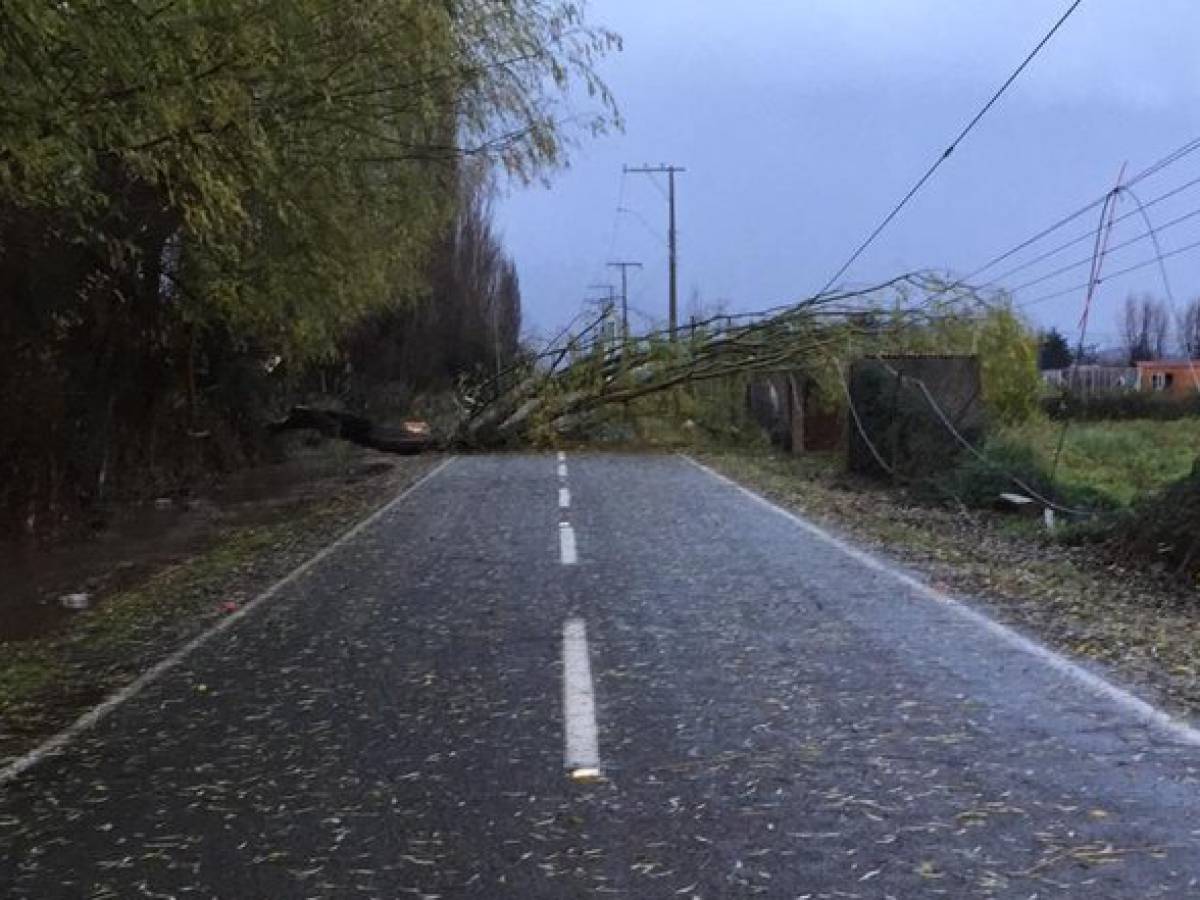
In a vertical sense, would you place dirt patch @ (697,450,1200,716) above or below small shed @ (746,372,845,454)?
below

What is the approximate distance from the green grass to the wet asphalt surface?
9.56 meters

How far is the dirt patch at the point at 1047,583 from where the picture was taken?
7871mm

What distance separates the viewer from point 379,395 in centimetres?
4744

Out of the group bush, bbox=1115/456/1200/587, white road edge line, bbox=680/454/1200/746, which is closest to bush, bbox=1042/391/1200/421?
bush, bbox=1115/456/1200/587

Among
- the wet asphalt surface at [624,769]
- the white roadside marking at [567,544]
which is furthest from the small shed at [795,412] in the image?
the wet asphalt surface at [624,769]

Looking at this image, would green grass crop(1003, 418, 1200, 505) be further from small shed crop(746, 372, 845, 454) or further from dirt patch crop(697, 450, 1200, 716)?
small shed crop(746, 372, 845, 454)

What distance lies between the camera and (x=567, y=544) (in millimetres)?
13617

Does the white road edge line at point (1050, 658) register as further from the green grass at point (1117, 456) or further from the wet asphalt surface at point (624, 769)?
the green grass at point (1117, 456)

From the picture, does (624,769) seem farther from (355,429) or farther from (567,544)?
(355,429)

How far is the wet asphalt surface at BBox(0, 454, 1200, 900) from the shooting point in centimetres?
459

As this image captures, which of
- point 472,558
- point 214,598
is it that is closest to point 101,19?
point 214,598

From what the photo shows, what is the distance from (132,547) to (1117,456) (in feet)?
64.4

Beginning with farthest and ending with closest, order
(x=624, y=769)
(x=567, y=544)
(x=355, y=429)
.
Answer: (x=355, y=429) → (x=567, y=544) → (x=624, y=769)

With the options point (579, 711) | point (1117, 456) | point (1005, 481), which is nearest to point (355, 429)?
point (1117, 456)
